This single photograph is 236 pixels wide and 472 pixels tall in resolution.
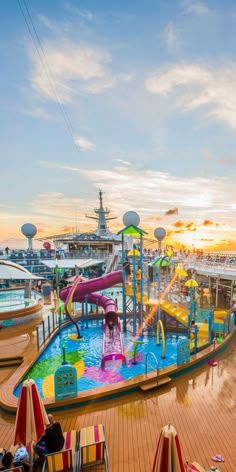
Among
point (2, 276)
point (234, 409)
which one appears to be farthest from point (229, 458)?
point (2, 276)

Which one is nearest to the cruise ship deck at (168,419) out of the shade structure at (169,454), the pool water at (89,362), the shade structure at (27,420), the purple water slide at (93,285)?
the shade structure at (27,420)

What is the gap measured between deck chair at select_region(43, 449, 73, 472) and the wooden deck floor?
101 cm

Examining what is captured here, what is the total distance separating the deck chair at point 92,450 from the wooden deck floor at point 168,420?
1.33ft

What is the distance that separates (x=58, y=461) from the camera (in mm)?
4844

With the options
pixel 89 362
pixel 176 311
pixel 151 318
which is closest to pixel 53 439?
pixel 89 362

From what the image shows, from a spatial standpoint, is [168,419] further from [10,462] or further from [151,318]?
[151,318]

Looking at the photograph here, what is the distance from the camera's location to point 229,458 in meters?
5.38

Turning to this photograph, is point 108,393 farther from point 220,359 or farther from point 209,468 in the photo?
point 220,359

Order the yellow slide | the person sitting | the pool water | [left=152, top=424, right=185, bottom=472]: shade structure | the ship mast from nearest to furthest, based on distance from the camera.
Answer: [left=152, top=424, right=185, bottom=472]: shade structure, the person sitting, the pool water, the yellow slide, the ship mast

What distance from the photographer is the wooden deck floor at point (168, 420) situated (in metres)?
5.49

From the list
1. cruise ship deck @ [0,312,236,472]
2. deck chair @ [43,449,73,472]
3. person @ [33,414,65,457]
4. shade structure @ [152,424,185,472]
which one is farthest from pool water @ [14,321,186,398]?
shade structure @ [152,424,185,472]

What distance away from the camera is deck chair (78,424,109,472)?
5008 millimetres

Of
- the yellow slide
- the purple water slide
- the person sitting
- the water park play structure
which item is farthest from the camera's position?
the purple water slide

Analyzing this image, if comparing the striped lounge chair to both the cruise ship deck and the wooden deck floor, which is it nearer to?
the cruise ship deck
